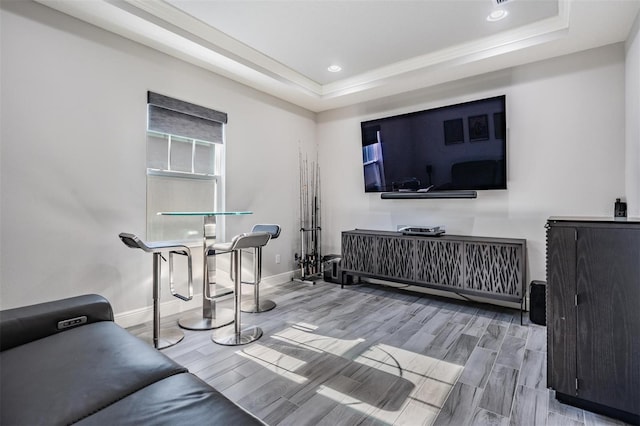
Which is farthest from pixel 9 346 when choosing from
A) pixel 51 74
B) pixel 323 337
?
pixel 51 74

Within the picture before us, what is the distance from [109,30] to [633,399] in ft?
14.1

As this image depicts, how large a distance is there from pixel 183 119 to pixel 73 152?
41.3 inches

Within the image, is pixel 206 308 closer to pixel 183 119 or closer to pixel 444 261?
pixel 183 119

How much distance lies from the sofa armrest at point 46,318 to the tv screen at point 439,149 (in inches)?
130

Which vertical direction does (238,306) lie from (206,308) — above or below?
above

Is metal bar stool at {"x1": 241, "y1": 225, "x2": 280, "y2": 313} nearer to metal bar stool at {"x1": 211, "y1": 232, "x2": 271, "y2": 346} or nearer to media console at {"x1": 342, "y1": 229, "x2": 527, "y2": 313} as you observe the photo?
metal bar stool at {"x1": 211, "y1": 232, "x2": 271, "y2": 346}

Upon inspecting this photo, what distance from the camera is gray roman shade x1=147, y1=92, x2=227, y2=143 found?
3025mm

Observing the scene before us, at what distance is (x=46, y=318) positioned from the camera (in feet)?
4.73

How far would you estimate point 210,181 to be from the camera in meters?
3.64

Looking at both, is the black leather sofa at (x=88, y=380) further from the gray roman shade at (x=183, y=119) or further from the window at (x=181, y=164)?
the gray roman shade at (x=183, y=119)

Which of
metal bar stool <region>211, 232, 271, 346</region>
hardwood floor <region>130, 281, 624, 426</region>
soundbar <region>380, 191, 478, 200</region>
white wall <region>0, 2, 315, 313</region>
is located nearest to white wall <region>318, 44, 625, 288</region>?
soundbar <region>380, 191, 478, 200</region>

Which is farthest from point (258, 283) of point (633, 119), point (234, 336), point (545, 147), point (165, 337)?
point (633, 119)

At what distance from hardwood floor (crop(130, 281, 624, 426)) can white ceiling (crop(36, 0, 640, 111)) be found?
2587 millimetres

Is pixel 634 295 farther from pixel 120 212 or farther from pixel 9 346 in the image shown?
pixel 120 212
